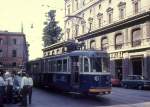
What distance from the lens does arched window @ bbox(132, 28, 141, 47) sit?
145 feet

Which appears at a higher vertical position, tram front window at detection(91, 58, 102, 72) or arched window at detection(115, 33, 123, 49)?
arched window at detection(115, 33, 123, 49)

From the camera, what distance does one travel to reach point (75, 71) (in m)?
23.1

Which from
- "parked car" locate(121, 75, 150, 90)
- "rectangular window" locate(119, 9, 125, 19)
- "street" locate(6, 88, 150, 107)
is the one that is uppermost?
"rectangular window" locate(119, 9, 125, 19)

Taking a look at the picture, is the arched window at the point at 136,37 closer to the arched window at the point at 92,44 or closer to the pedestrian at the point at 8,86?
the arched window at the point at 92,44

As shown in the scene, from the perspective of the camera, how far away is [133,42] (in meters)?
45.4


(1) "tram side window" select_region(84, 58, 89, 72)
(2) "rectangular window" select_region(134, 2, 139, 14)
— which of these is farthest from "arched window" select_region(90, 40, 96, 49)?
(1) "tram side window" select_region(84, 58, 89, 72)

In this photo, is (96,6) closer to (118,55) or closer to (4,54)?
(118,55)

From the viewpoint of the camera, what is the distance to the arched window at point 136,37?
4424 centimetres

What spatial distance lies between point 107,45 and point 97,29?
333cm

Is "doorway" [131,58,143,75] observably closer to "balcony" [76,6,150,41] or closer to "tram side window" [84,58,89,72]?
"balcony" [76,6,150,41]

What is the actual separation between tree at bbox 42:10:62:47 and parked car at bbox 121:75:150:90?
149 ft

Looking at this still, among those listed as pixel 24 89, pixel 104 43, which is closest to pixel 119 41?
pixel 104 43

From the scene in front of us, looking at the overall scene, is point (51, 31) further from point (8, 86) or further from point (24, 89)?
point (24, 89)

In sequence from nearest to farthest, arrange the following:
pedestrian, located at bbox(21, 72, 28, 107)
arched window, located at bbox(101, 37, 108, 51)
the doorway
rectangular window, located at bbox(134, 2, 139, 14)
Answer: pedestrian, located at bbox(21, 72, 28, 107) < the doorway < rectangular window, located at bbox(134, 2, 139, 14) < arched window, located at bbox(101, 37, 108, 51)
